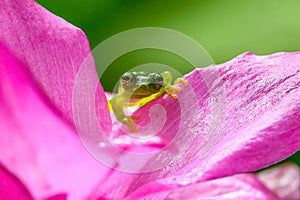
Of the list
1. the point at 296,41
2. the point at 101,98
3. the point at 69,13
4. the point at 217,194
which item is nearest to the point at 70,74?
the point at 101,98

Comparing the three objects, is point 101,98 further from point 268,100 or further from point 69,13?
point 69,13

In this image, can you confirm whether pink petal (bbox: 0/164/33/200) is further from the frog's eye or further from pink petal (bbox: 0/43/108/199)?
the frog's eye

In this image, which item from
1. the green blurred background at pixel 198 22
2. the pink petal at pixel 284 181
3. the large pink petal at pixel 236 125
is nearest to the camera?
the large pink petal at pixel 236 125

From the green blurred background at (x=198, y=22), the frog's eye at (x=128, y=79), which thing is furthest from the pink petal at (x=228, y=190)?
the green blurred background at (x=198, y=22)

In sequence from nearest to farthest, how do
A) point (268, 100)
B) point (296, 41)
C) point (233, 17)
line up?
point (268, 100), point (296, 41), point (233, 17)

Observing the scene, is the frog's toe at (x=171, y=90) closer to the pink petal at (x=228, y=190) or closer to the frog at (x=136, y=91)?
the frog at (x=136, y=91)

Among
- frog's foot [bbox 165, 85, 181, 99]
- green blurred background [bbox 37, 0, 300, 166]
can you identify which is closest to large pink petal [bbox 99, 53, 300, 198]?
frog's foot [bbox 165, 85, 181, 99]
